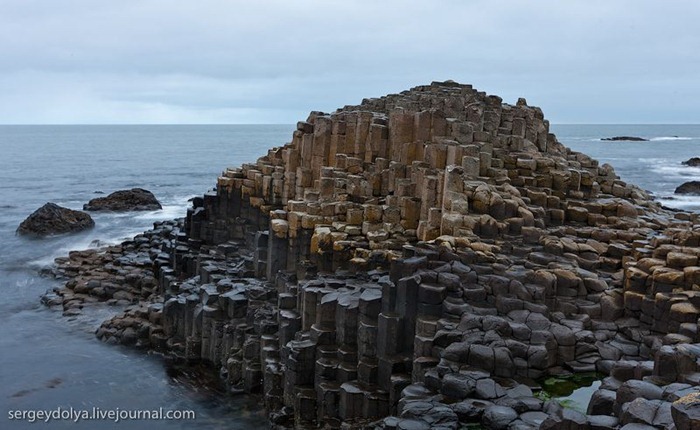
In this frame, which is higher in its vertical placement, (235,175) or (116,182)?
(235,175)

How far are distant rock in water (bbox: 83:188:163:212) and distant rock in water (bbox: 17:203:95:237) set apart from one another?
8166 millimetres

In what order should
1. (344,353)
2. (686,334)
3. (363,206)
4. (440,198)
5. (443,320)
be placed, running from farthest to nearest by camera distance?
(363,206)
(440,198)
(344,353)
(443,320)
(686,334)

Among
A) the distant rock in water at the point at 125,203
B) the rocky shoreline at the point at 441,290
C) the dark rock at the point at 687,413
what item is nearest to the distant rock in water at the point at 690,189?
the rocky shoreline at the point at 441,290

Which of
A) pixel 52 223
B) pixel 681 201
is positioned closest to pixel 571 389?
pixel 52 223

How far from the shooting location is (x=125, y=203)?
53.6 m

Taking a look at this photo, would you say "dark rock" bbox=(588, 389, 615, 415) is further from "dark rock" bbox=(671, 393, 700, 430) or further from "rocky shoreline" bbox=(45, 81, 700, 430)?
"dark rock" bbox=(671, 393, 700, 430)

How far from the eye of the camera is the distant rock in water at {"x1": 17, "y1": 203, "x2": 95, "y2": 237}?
43156 millimetres

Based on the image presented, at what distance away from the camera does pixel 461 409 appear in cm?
1270

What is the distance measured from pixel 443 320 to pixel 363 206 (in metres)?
7.09

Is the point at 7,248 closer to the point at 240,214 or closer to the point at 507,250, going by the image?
the point at 240,214

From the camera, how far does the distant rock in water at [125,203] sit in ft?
174

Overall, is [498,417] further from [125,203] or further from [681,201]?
[681,201]

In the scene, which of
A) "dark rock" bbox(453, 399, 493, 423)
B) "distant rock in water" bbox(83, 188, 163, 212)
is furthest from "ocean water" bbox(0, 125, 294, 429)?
"dark rock" bbox(453, 399, 493, 423)

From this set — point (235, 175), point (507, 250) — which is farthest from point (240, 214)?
point (507, 250)
